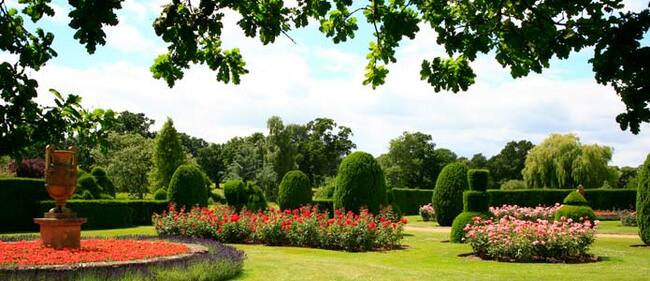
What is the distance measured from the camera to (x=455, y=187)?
73.7 feet

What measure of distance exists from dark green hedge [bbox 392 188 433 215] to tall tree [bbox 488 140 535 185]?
103 feet

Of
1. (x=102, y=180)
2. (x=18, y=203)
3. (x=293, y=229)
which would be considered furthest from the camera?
(x=102, y=180)

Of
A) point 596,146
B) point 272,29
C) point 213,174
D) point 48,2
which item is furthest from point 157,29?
point 213,174

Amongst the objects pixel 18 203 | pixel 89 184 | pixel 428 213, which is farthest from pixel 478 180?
pixel 89 184

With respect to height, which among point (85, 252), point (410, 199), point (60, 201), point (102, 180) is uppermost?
point (102, 180)

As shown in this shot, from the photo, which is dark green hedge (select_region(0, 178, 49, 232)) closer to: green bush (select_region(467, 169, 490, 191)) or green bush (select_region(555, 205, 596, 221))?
green bush (select_region(467, 169, 490, 191))

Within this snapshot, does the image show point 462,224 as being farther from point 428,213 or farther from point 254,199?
point 428,213

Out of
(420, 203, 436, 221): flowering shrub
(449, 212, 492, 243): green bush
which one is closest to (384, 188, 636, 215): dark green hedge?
(420, 203, 436, 221): flowering shrub

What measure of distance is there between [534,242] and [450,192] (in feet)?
33.7

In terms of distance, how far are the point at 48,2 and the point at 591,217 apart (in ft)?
57.8

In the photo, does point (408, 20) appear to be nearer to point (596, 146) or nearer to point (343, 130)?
point (596, 146)

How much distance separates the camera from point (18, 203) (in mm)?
21359

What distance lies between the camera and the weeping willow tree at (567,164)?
139 feet

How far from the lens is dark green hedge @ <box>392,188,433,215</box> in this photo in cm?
3638
